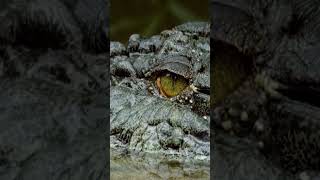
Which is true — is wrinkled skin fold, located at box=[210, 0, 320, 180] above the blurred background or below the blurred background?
below

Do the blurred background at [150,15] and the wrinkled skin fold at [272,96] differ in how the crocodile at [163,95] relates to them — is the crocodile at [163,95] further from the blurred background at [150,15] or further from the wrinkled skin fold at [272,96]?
the wrinkled skin fold at [272,96]

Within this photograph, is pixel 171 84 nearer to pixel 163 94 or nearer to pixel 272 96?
pixel 163 94

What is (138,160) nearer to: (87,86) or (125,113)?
(125,113)

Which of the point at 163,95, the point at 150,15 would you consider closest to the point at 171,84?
the point at 163,95

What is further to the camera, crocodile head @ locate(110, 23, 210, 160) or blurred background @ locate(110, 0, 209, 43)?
blurred background @ locate(110, 0, 209, 43)

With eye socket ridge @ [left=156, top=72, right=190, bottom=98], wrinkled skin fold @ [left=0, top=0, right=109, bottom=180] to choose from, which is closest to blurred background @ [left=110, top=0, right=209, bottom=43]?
eye socket ridge @ [left=156, top=72, right=190, bottom=98]

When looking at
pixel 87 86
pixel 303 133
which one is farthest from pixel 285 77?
pixel 87 86

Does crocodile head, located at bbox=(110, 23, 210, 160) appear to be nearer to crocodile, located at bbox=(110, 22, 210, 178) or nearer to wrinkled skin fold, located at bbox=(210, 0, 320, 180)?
crocodile, located at bbox=(110, 22, 210, 178)
